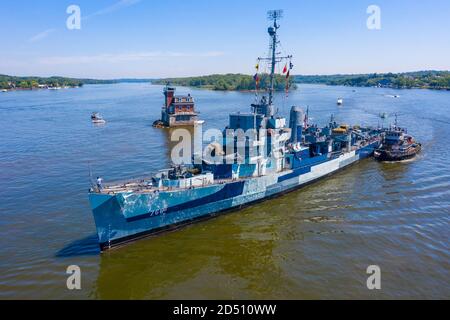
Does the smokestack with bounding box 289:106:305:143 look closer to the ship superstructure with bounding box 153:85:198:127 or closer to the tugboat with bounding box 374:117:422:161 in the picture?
the tugboat with bounding box 374:117:422:161

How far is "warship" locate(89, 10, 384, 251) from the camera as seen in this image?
18250mm

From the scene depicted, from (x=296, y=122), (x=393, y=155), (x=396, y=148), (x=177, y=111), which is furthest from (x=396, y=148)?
(x=177, y=111)

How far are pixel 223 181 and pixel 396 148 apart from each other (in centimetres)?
2569

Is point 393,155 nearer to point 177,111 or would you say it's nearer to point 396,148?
point 396,148

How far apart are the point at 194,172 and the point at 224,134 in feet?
12.6

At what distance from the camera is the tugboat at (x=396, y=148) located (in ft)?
123

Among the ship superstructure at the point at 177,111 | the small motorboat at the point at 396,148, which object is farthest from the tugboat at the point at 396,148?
the ship superstructure at the point at 177,111

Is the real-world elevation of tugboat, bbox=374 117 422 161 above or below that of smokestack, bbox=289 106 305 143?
below

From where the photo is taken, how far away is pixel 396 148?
38.4 meters

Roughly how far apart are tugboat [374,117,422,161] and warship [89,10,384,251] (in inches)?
333

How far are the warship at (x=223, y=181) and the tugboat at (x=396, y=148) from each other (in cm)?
845

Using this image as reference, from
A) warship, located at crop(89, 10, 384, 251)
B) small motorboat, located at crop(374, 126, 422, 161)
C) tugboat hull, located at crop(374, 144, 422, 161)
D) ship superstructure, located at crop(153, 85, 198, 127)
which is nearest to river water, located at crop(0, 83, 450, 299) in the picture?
warship, located at crop(89, 10, 384, 251)

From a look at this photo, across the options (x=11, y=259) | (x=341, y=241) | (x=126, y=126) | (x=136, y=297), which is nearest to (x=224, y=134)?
(x=341, y=241)

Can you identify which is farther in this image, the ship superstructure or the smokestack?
the ship superstructure
